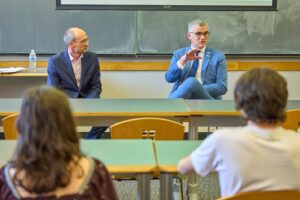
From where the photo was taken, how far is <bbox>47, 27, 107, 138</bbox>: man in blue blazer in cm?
393

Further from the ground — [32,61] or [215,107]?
[32,61]

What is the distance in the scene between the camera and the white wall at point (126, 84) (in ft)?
15.4

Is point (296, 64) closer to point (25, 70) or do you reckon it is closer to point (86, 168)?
point (25, 70)

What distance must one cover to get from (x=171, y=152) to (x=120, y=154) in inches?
9.1

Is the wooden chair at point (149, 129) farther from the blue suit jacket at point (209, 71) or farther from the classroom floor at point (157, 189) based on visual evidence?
the blue suit jacket at point (209, 71)

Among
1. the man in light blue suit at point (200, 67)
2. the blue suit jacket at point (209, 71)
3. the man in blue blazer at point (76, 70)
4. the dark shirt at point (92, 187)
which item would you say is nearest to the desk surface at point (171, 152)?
the dark shirt at point (92, 187)

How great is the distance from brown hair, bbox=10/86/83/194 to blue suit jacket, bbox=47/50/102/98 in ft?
8.86

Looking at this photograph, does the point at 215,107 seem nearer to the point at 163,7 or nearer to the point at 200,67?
the point at 200,67

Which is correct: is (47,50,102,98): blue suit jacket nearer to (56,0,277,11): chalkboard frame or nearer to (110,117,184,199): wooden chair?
(56,0,277,11): chalkboard frame

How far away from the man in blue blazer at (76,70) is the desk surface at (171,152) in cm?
204

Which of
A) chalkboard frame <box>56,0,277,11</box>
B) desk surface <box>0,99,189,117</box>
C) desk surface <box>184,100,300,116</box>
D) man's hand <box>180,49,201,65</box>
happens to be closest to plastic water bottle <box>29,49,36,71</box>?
chalkboard frame <box>56,0,277,11</box>

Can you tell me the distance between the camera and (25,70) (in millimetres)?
4477

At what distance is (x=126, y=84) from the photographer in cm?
479

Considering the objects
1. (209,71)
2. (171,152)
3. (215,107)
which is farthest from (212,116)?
(209,71)
